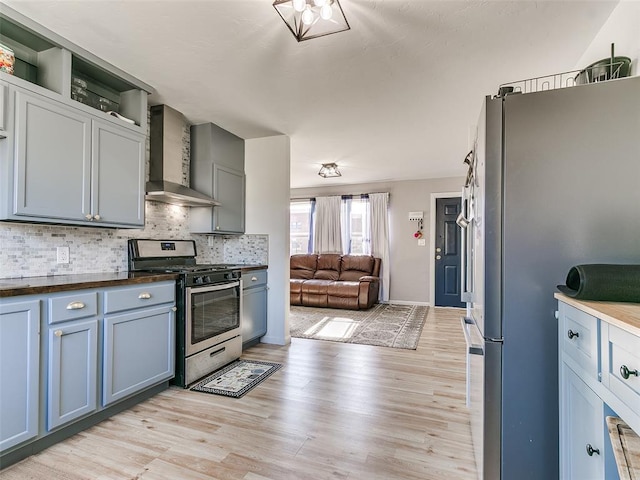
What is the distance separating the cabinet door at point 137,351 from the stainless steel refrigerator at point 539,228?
212 centimetres

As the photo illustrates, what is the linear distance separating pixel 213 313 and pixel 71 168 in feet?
4.96

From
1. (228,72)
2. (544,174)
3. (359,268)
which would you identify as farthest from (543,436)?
(359,268)

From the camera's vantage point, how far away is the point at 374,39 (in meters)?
2.03

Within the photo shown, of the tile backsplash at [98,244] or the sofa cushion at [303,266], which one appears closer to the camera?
the tile backsplash at [98,244]

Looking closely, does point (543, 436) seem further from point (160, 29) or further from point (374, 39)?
point (160, 29)

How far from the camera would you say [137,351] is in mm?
2227

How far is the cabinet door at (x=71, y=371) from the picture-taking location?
69.1 inches

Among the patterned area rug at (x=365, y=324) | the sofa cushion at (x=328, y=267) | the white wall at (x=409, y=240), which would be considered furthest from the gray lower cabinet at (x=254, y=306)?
the white wall at (x=409, y=240)

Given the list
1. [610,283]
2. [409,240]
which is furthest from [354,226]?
[610,283]

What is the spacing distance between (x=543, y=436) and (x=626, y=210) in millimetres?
951

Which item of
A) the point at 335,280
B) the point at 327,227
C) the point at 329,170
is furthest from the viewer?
the point at 327,227

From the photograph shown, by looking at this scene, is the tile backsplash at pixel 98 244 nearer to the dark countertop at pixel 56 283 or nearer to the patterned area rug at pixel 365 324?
the dark countertop at pixel 56 283

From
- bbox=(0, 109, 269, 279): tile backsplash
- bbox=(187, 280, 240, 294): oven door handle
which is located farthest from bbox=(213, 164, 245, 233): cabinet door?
bbox=(187, 280, 240, 294): oven door handle

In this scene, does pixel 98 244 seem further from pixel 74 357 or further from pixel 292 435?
pixel 292 435
